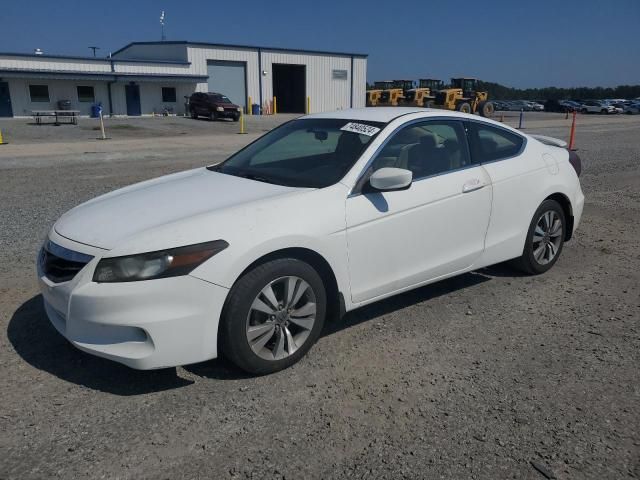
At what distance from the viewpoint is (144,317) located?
9.50 ft

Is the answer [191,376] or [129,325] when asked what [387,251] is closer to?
[191,376]

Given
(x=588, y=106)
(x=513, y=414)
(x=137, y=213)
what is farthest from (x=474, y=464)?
(x=588, y=106)

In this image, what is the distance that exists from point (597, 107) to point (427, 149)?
64858mm

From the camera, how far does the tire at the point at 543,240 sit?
493cm

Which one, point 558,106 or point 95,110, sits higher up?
point 95,110

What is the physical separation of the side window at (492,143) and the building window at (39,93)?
3788 centimetres

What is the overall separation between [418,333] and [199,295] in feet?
5.70

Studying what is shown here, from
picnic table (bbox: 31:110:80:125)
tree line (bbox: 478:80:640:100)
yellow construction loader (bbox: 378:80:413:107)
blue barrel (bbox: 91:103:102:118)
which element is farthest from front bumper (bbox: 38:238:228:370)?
tree line (bbox: 478:80:640:100)

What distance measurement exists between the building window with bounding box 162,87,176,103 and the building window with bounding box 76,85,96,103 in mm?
A: 5087

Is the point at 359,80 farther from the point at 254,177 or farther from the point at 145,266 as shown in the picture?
the point at 145,266

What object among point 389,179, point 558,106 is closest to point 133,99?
point 389,179

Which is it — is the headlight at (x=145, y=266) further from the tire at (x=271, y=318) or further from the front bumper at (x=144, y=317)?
the tire at (x=271, y=318)

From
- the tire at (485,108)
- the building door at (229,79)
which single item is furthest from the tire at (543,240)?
the building door at (229,79)

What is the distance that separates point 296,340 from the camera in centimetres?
345
